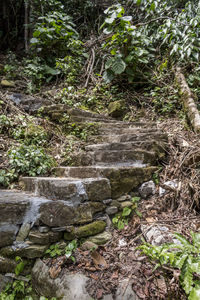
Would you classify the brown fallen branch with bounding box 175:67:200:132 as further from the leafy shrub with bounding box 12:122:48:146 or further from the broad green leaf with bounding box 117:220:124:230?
the leafy shrub with bounding box 12:122:48:146

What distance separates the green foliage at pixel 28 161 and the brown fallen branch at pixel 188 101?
7.69ft

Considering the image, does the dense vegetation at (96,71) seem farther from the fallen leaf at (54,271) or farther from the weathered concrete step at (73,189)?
the fallen leaf at (54,271)

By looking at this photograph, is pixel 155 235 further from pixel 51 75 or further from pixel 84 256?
pixel 51 75

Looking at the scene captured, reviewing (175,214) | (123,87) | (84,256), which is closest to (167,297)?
(84,256)

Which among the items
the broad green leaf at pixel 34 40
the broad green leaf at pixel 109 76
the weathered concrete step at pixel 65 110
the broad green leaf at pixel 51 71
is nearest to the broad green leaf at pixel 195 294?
the weathered concrete step at pixel 65 110

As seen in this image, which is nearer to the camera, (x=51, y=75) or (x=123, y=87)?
(x=123, y=87)

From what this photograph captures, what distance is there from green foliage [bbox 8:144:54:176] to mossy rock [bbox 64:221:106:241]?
915 millimetres

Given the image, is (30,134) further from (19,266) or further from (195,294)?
(195,294)

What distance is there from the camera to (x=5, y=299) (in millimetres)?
1393

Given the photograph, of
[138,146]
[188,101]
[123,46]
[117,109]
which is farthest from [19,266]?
[123,46]

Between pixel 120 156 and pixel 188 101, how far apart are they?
216 cm

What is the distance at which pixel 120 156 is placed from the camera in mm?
2166

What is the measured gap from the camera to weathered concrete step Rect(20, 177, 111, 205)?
1.62 meters

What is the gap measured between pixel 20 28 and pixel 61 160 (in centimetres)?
672
